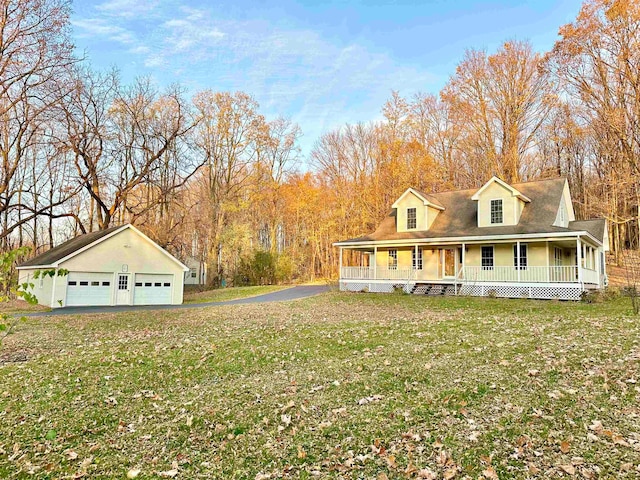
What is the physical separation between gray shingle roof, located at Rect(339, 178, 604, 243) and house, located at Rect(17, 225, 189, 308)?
463 inches

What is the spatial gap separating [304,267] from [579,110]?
2769cm

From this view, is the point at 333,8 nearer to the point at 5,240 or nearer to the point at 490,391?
the point at 490,391

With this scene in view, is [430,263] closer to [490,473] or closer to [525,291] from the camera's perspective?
[525,291]

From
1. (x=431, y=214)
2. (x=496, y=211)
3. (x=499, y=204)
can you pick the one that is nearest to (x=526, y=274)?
(x=496, y=211)

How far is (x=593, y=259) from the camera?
22.9 m

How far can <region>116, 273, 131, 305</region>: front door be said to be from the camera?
73.6 ft

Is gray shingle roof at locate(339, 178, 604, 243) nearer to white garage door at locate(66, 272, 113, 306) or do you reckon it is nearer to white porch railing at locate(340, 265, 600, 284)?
white porch railing at locate(340, 265, 600, 284)

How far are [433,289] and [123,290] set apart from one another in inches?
665

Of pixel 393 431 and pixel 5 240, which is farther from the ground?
pixel 5 240

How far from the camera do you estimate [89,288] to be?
846 inches

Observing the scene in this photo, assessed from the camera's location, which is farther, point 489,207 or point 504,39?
point 504,39

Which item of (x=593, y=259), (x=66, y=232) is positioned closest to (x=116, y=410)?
(x=593, y=259)

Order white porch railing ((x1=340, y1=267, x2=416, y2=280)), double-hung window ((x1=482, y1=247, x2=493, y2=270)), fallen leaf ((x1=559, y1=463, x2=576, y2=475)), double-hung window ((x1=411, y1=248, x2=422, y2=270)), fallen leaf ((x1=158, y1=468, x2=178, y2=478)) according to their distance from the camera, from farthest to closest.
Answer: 1. double-hung window ((x1=411, y1=248, x2=422, y2=270))
2. white porch railing ((x1=340, y1=267, x2=416, y2=280))
3. double-hung window ((x1=482, y1=247, x2=493, y2=270))
4. fallen leaf ((x1=158, y1=468, x2=178, y2=478))
5. fallen leaf ((x1=559, y1=463, x2=576, y2=475))

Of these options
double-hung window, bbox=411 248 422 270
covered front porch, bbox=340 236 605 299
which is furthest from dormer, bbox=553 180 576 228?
double-hung window, bbox=411 248 422 270
